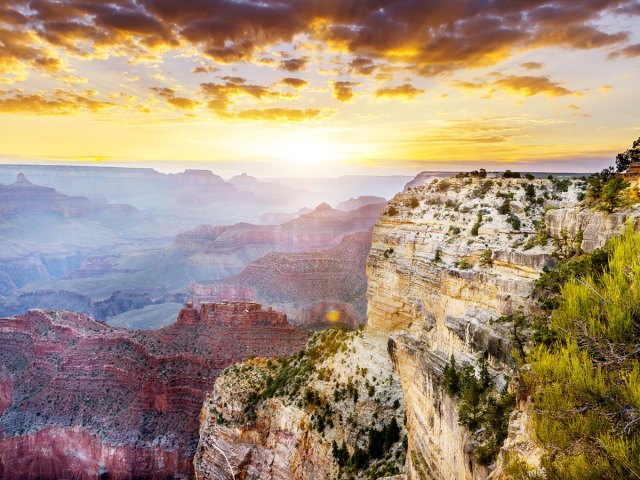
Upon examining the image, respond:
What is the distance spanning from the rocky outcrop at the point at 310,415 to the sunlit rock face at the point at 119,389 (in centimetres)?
1106

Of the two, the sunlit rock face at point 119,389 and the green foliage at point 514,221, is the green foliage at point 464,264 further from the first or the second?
the sunlit rock face at point 119,389

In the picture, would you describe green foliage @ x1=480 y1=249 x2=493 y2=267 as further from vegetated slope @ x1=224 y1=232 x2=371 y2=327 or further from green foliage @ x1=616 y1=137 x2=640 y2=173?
vegetated slope @ x1=224 y1=232 x2=371 y2=327

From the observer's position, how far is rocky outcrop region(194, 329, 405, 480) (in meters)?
20.4

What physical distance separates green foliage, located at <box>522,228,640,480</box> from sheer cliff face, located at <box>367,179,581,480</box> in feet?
10.0

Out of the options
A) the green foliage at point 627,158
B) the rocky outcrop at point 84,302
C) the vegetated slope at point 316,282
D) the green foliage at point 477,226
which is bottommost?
the rocky outcrop at point 84,302

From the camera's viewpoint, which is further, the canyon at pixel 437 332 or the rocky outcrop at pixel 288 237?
the rocky outcrop at pixel 288 237

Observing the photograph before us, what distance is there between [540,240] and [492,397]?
5.39 metres

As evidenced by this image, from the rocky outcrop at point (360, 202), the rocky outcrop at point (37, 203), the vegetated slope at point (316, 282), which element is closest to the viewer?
the vegetated slope at point (316, 282)

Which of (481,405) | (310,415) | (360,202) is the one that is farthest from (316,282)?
(360,202)

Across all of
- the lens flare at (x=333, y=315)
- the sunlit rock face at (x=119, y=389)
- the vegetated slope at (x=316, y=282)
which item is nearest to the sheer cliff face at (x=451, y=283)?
the sunlit rock face at (x=119, y=389)

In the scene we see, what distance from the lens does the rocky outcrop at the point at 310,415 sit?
802 inches

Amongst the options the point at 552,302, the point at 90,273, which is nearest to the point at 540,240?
the point at 552,302

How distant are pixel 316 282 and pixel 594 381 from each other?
72.3 metres

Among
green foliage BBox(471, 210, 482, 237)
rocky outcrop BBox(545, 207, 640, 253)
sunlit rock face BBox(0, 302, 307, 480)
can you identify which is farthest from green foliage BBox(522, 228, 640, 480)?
sunlit rock face BBox(0, 302, 307, 480)
